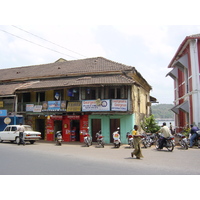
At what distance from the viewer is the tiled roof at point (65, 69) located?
21.2 m

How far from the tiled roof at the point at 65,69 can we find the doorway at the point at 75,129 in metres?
4.98

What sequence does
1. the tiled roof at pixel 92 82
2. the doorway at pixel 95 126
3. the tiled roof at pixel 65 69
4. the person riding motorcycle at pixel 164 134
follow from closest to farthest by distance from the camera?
the person riding motorcycle at pixel 164 134 < the tiled roof at pixel 92 82 < the doorway at pixel 95 126 < the tiled roof at pixel 65 69

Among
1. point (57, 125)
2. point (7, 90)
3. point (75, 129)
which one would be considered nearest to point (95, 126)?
point (75, 129)

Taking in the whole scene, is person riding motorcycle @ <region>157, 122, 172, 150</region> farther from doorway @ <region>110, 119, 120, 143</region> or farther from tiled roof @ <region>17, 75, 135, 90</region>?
doorway @ <region>110, 119, 120, 143</region>

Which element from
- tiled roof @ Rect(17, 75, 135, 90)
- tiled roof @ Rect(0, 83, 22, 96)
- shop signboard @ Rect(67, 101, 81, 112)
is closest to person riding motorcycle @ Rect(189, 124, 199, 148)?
tiled roof @ Rect(17, 75, 135, 90)

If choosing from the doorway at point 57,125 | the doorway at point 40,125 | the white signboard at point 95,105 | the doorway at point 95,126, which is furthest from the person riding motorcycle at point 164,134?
the doorway at point 40,125

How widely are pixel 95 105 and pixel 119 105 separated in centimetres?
204

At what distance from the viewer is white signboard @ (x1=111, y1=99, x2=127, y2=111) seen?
1769 cm

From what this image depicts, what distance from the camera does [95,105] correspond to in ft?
60.0

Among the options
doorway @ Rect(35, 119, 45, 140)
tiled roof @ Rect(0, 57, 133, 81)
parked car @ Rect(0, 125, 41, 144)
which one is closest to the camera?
parked car @ Rect(0, 125, 41, 144)

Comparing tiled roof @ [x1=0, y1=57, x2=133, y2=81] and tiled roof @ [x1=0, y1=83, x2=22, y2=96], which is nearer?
tiled roof @ [x1=0, y1=57, x2=133, y2=81]

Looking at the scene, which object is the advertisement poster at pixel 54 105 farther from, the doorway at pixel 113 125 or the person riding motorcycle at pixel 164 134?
the person riding motorcycle at pixel 164 134

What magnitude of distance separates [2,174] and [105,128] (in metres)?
12.8

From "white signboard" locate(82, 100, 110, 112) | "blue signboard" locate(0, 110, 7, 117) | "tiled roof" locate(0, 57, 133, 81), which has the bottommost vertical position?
"blue signboard" locate(0, 110, 7, 117)
